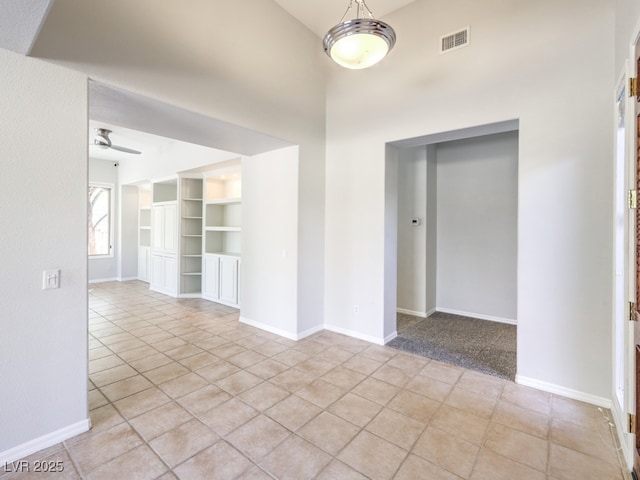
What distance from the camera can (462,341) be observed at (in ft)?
13.0

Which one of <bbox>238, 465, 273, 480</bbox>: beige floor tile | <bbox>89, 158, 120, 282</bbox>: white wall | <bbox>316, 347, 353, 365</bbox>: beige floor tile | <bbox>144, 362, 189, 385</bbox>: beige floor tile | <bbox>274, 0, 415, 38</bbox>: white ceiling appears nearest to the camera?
<bbox>238, 465, 273, 480</bbox>: beige floor tile

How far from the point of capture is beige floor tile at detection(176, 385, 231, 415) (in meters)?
2.47

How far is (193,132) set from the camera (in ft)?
11.1

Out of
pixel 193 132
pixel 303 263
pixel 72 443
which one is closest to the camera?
pixel 72 443

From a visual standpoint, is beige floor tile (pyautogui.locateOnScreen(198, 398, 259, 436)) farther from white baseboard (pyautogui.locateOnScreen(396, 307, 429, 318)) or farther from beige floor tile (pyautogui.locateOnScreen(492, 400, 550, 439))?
white baseboard (pyautogui.locateOnScreen(396, 307, 429, 318))

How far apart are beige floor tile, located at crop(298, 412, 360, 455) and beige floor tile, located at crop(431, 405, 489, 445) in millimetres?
663

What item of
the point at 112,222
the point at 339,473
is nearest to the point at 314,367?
the point at 339,473

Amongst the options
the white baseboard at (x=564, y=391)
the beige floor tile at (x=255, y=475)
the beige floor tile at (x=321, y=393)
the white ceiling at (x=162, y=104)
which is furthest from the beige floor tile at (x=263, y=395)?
the white ceiling at (x=162, y=104)

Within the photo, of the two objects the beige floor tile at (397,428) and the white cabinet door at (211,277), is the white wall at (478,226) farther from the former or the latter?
the white cabinet door at (211,277)

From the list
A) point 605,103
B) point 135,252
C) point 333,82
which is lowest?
point 135,252

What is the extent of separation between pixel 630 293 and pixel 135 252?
985cm

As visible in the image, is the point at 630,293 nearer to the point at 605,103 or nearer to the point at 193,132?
the point at 605,103

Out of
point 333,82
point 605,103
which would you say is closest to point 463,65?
point 605,103

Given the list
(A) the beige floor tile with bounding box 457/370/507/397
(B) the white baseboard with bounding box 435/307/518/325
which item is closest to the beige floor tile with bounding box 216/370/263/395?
(A) the beige floor tile with bounding box 457/370/507/397
